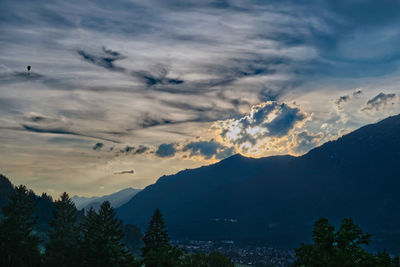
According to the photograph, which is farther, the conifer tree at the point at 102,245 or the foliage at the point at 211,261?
the foliage at the point at 211,261

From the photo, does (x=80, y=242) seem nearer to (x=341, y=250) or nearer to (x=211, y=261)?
(x=341, y=250)

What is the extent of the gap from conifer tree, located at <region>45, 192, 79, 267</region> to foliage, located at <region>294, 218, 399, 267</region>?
50532 millimetres

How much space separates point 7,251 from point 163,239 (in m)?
28.0

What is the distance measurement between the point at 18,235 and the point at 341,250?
61.8 metres

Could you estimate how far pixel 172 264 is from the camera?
199ft

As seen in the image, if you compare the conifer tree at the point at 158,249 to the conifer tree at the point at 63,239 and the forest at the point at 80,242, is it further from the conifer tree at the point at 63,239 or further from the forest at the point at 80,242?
the conifer tree at the point at 63,239

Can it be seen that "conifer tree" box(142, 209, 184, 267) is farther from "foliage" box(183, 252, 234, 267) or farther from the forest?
"foliage" box(183, 252, 234, 267)

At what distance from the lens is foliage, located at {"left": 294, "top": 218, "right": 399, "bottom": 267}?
82.6 ft

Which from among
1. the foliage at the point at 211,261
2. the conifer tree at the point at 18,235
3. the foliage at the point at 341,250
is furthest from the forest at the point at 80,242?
the foliage at the point at 211,261

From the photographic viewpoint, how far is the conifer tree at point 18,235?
65.4 metres

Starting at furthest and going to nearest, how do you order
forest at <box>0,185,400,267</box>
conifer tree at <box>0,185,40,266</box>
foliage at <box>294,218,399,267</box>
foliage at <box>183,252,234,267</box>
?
1. foliage at <box>183,252,234,267</box>
2. conifer tree at <box>0,185,40,266</box>
3. forest at <box>0,185,400,267</box>
4. foliage at <box>294,218,399,267</box>

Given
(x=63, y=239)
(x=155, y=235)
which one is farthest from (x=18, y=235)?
(x=155, y=235)

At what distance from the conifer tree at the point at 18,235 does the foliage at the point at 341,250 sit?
172 feet

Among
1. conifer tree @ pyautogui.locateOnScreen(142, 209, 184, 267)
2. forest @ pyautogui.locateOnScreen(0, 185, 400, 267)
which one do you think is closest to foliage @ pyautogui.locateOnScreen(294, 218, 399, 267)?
forest @ pyautogui.locateOnScreen(0, 185, 400, 267)
